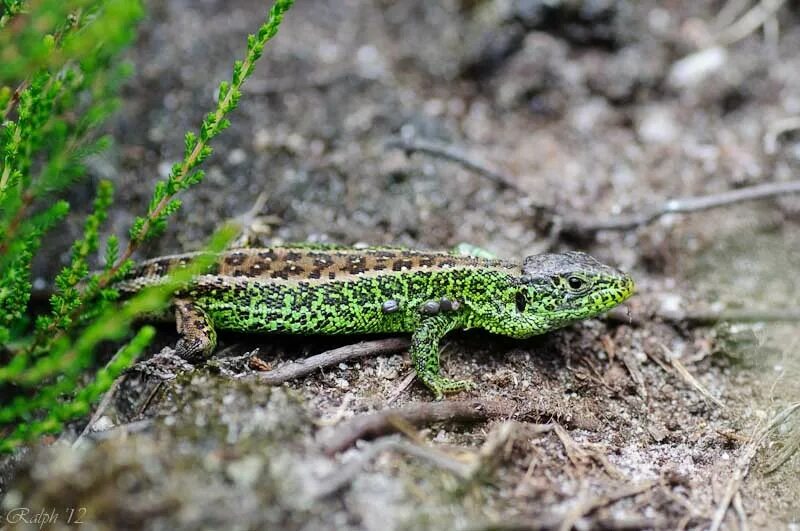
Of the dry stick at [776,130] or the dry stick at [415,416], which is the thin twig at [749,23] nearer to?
the dry stick at [776,130]

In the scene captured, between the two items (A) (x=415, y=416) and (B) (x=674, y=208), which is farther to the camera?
(B) (x=674, y=208)

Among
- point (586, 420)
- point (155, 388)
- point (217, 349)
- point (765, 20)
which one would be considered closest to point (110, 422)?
point (155, 388)

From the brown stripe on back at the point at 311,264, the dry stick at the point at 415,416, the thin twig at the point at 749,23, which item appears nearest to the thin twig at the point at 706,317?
the brown stripe on back at the point at 311,264

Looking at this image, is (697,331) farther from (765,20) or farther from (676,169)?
(765,20)

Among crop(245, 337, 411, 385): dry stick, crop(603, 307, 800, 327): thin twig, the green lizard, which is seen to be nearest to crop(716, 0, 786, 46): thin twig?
crop(603, 307, 800, 327): thin twig

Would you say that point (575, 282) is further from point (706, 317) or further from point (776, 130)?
point (776, 130)

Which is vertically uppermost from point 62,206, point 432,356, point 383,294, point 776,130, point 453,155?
point 62,206

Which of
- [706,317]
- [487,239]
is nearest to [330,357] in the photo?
[487,239]
